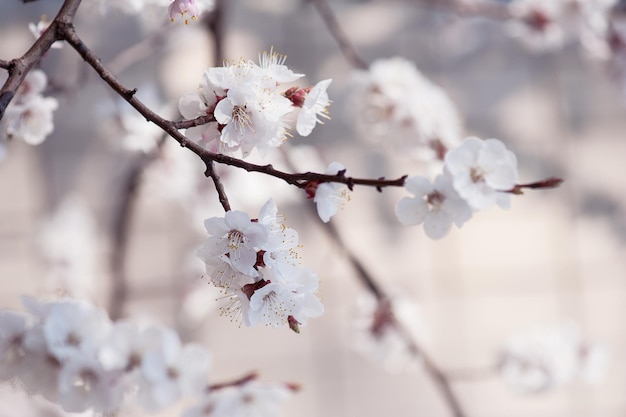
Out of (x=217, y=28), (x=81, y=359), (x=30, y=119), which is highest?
(x=217, y=28)

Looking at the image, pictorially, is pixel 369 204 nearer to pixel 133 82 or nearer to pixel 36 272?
pixel 133 82

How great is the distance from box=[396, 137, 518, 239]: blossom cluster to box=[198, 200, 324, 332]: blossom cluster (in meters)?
0.15

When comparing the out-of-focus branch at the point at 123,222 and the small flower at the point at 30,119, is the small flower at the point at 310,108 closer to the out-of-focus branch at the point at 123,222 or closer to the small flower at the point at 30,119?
the small flower at the point at 30,119

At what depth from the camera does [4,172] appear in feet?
5.61

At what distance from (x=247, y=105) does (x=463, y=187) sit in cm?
21

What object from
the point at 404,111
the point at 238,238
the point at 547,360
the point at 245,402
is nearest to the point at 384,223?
the point at 547,360

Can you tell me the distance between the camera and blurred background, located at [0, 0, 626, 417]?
5.62 feet

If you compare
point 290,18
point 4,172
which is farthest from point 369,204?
point 4,172

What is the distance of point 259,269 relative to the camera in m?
0.50

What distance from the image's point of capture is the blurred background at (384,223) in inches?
67.4

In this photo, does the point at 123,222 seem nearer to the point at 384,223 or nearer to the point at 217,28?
the point at 217,28

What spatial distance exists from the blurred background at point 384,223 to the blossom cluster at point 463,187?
1.09 meters

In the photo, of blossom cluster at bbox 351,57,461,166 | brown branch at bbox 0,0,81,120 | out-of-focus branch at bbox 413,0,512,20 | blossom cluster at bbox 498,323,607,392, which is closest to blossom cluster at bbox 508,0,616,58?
out-of-focus branch at bbox 413,0,512,20

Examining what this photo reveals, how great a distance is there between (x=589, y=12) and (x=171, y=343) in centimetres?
97
